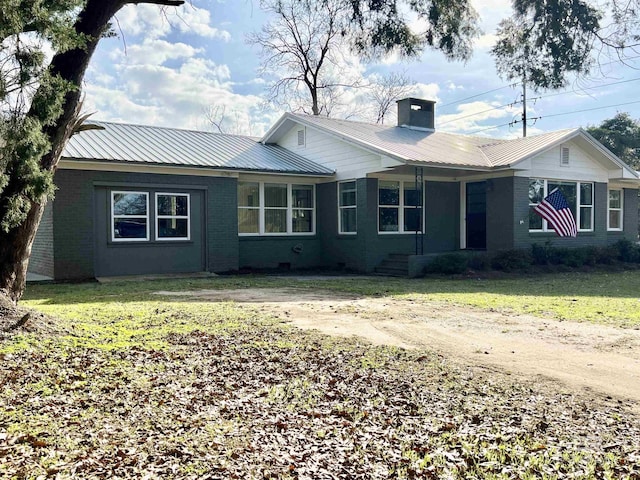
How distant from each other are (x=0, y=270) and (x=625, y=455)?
21.5ft

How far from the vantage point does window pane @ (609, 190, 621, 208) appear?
22.3 metres

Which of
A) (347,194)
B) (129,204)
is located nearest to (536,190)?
(347,194)

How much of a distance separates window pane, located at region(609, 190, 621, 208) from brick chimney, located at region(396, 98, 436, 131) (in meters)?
7.94

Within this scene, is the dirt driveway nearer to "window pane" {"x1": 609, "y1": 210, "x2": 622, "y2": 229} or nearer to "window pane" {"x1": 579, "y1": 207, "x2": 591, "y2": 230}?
"window pane" {"x1": 579, "y1": 207, "x2": 591, "y2": 230}

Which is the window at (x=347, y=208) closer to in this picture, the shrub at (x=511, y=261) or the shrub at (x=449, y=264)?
the shrub at (x=449, y=264)

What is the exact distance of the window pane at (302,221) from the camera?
17859 mm

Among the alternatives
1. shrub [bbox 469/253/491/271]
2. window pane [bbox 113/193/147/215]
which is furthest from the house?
shrub [bbox 469/253/491/271]

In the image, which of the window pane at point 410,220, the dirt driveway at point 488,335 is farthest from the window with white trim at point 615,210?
the dirt driveway at point 488,335

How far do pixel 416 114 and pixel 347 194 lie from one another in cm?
597

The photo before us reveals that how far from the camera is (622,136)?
35.9 metres

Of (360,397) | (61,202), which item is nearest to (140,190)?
(61,202)

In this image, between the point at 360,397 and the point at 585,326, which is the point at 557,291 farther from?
the point at 360,397

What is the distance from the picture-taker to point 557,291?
11953mm

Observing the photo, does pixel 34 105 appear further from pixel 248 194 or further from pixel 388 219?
pixel 388 219
